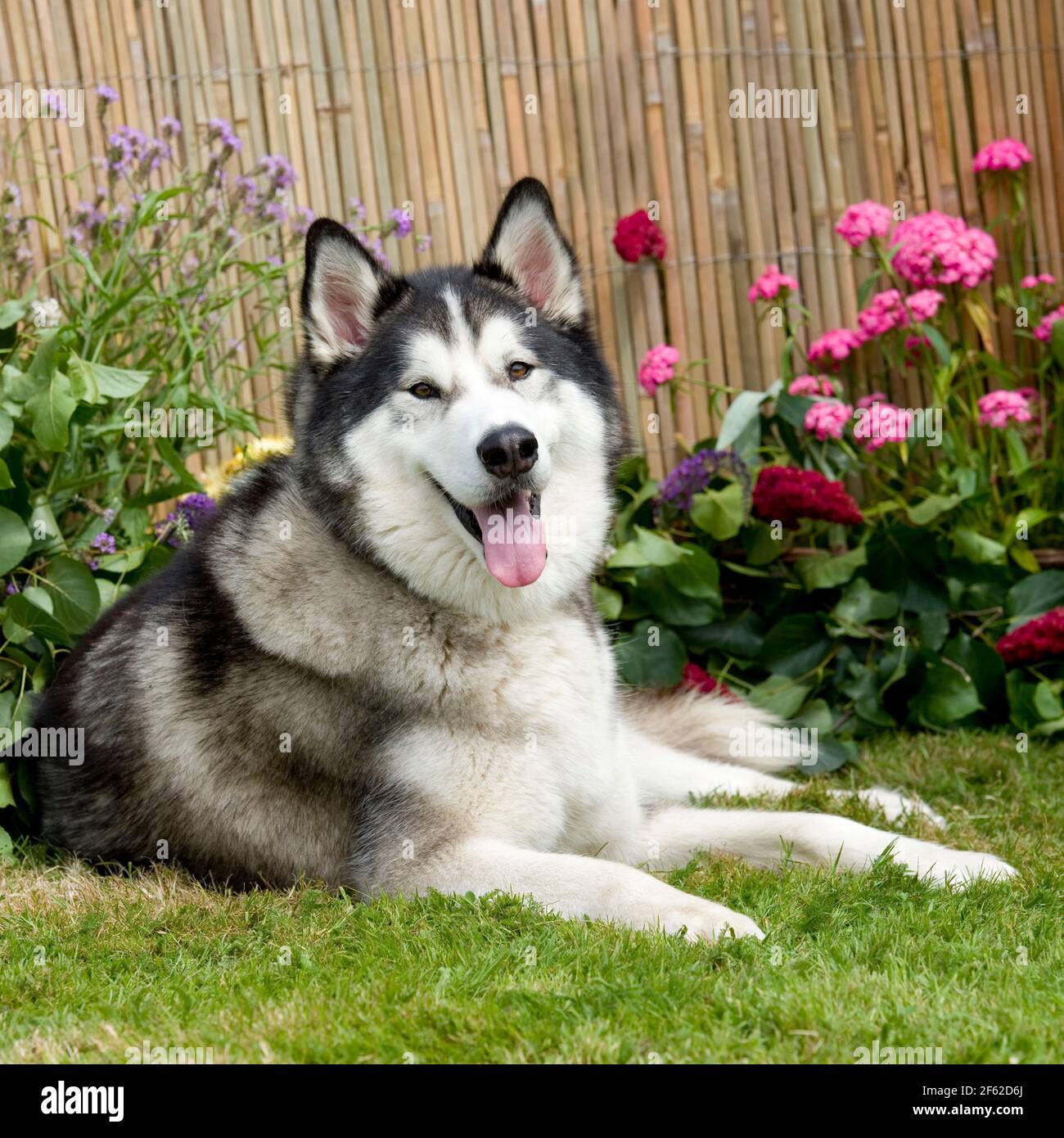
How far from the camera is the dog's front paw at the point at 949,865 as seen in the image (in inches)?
121

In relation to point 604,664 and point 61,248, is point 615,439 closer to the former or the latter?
point 604,664

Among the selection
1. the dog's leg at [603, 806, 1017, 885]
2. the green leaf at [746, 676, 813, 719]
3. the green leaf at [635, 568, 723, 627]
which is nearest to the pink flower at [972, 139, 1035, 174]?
the green leaf at [635, 568, 723, 627]

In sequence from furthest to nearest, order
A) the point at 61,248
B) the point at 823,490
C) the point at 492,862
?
the point at 61,248 → the point at 823,490 → the point at 492,862

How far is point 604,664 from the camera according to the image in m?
3.37

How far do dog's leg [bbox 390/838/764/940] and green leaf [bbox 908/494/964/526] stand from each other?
2.41 meters

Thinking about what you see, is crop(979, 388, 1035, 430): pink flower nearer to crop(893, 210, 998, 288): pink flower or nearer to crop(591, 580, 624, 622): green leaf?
crop(893, 210, 998, 288): pink flower

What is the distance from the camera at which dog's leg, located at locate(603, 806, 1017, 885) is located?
3162 millimetres

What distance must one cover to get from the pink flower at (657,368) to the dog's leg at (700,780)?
1.65 m

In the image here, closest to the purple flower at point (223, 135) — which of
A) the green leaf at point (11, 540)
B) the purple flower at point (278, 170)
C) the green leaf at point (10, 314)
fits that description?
the purple flower at point (278, 170)

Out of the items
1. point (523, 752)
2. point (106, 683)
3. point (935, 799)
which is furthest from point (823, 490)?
point (106, 683)

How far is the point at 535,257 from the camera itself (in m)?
3.36

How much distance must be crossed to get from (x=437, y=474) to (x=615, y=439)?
530mm

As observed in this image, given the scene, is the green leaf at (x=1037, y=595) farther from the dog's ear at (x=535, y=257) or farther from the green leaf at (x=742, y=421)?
the dog's ear at (x=535, y=257)

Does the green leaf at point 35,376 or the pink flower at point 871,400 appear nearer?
the green leaf at point 35,376
